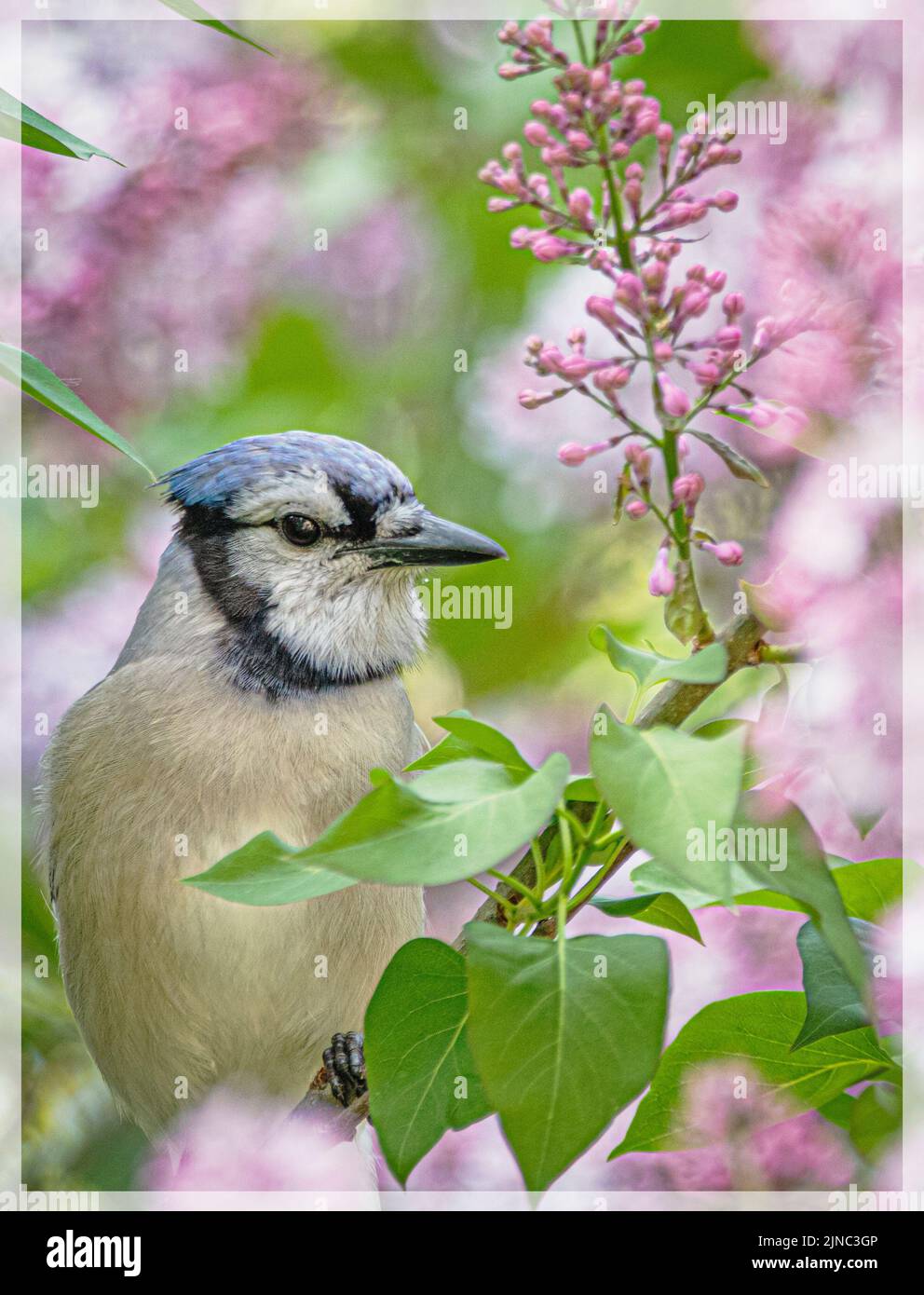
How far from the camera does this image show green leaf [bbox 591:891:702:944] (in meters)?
0.79

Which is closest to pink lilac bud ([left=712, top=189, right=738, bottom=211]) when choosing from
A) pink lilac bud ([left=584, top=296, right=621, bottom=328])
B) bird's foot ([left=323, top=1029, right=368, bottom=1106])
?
pink lilac bud ([left=584, top=296, right=621, bottom=328])

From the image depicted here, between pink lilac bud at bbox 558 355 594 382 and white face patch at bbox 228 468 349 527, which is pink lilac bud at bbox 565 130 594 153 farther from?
white face patch at bbox 228 468 349 527

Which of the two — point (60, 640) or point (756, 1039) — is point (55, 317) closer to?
point (60, 640)

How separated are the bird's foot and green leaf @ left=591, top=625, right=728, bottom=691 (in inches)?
18.5

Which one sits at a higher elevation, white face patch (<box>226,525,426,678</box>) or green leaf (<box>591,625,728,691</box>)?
white face patch (<box>226,525,426,678</box>)

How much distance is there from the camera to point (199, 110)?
1296 millimetres

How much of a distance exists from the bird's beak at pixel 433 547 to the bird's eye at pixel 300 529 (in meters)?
0.03

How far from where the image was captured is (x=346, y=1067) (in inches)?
41.6

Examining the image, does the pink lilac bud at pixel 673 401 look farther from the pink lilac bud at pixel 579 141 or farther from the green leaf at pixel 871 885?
the green leaf at pixel 871 885

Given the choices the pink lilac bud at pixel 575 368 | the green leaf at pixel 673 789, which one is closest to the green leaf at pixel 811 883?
the green leaf at pixel 673 789

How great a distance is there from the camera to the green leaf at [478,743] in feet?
2.24

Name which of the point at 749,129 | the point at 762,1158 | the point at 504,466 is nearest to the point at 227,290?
the point at 504,466

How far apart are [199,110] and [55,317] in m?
0.27

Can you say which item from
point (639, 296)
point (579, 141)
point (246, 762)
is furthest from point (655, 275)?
point (246, 762)
